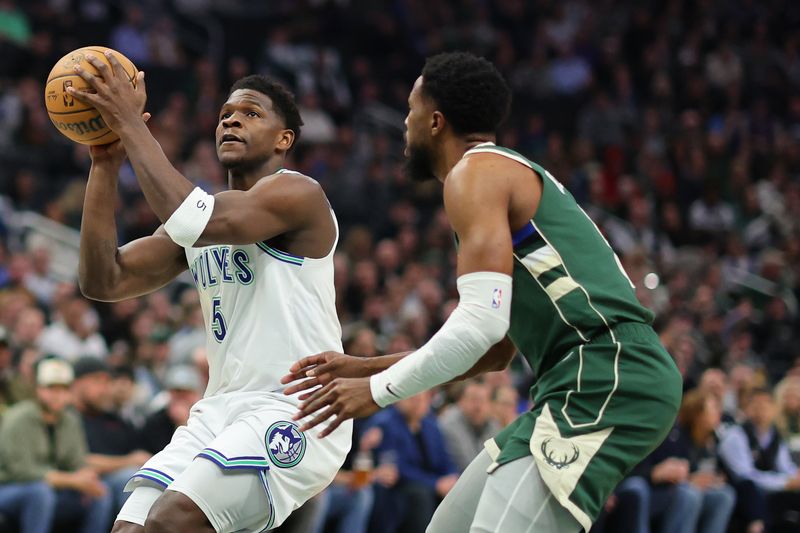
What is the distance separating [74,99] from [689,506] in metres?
7.32

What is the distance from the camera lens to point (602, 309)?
13.3ft

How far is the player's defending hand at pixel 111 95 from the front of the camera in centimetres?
464

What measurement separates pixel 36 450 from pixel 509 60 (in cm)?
1248

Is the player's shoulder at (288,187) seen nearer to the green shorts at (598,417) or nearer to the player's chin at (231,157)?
the player's chin at (231,157)

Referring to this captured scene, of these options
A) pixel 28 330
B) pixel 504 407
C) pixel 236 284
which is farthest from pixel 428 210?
pixel 236 284

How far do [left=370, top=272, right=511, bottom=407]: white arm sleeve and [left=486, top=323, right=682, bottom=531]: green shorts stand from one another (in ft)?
1.18

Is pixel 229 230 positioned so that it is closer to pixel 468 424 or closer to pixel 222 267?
pixel 222 267

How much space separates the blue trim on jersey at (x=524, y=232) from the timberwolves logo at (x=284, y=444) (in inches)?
49.3

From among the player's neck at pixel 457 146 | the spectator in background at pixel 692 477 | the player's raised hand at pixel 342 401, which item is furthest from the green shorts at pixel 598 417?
the spectator in background at pixel 692 477

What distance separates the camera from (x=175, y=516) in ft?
14.4

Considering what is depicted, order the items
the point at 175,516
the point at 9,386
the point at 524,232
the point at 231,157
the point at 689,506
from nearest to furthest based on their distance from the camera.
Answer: the point at 524,232
the point at 175,516
the point at 231,157
the point at 9,386
the point at 689,506

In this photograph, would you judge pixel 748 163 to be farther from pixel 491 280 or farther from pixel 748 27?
pixel 491 280

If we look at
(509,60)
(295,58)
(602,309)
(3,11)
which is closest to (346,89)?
(295,58)

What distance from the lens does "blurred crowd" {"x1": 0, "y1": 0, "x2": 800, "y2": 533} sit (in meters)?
9.39
